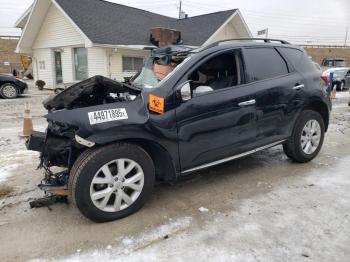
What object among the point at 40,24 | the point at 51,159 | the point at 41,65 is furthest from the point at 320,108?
the point at 41,65

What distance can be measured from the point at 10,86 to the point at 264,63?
12.8 metres

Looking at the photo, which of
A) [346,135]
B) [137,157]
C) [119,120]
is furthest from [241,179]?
[346,135]

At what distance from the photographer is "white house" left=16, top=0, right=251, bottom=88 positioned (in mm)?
16141

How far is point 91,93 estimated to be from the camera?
3445 millimetres

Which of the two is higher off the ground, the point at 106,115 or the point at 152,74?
the point at 152,74

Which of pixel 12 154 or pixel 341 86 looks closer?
pixel 12 154

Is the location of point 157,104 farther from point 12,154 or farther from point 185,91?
point 12,154

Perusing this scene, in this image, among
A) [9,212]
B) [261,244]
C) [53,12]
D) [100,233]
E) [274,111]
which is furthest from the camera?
[53,12]

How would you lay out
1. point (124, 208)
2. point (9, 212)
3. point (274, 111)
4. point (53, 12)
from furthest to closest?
point (53, 12) < point (274, 111) < point (9, 212) < point (124, 208)

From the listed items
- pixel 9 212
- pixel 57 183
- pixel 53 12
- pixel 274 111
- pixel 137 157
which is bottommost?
pixel 9 212

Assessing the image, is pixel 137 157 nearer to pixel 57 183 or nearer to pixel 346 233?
pixel 57 183

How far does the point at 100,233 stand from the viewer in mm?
2998

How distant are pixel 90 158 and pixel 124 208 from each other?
68 centimetres

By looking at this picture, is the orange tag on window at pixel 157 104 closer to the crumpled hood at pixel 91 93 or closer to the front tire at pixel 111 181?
the crumpled hood at pixel 91 93
